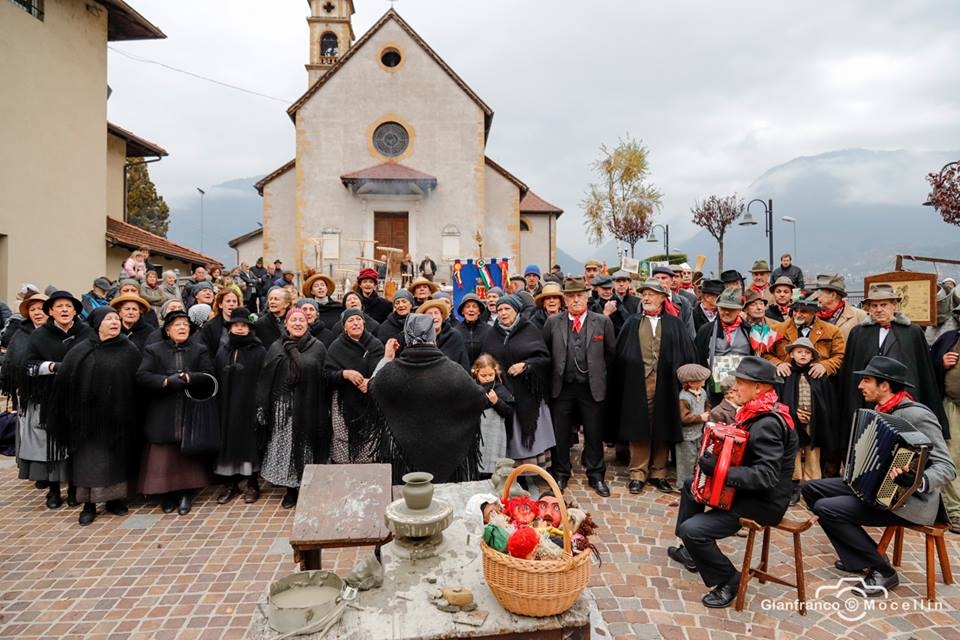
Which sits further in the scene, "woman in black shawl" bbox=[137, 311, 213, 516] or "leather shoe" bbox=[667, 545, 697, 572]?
"woman in black shawl" bbox=[137, 311, 213, 516]

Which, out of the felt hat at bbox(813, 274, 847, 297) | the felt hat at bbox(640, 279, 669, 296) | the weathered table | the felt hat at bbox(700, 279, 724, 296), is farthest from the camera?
the felt hat at bbox(700, 279, 724, 296)

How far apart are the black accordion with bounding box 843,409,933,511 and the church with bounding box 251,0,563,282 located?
64.0 ft

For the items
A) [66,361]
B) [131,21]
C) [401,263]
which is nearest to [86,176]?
[131,21]

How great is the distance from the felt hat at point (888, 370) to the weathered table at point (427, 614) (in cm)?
306

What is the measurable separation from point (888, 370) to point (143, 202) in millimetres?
42956

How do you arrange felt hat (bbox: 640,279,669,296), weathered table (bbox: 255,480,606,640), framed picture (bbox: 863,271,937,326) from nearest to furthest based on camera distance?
weathered table (bbox: 255,480,606,640), felt hat (bbox: 640,279,669,296), framed picture (bbox: 863,271,937,326)

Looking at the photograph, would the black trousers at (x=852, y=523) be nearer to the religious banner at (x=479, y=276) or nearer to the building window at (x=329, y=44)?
the religious banner at (x=479, y=276)

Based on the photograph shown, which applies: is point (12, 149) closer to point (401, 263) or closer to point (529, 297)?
point (401, 263)

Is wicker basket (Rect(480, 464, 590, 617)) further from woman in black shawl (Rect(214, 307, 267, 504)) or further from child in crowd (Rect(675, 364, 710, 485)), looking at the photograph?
woman in black shawl (Rect(214, 307, 267, 504))

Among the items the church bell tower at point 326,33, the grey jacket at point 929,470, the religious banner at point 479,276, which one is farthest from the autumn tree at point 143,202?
the grey jacket at point 929,470

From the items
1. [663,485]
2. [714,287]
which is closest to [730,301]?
[714,287]

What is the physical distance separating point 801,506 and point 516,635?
15.5 feet

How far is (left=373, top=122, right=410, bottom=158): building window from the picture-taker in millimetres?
23312

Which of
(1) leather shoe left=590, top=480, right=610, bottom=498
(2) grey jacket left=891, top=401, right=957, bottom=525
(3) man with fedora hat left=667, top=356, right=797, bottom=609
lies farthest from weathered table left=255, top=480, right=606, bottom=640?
(1) leather shoe left=590, top=480, right=610, bottom=498
